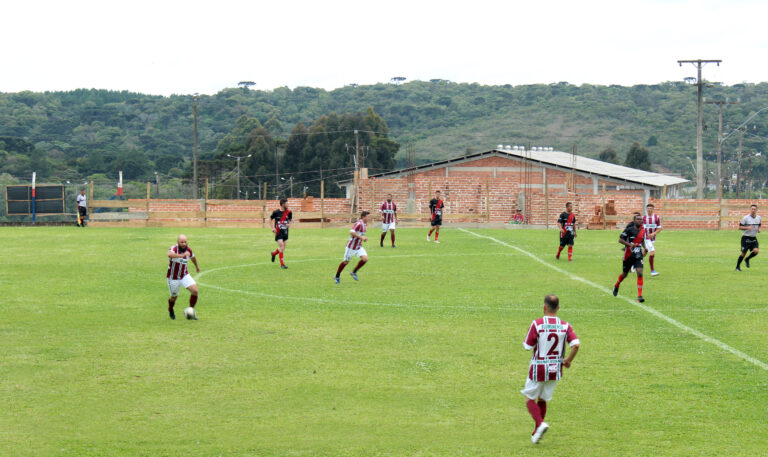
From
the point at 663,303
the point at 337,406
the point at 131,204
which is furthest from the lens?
the point at 131,204

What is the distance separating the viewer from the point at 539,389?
9.38m

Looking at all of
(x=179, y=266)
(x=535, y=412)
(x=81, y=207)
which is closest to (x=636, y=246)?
(x=179, y=266)

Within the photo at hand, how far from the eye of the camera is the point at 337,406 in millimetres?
10719

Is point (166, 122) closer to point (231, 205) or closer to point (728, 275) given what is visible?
point (231, 205)

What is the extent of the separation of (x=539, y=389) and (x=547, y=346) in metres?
0.53

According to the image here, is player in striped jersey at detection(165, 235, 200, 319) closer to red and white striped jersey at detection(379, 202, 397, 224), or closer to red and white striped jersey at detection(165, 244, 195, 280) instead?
red and white striped jersey at detection(165, 244, 195, 280)

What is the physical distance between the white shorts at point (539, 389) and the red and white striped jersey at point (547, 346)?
0.29 feet

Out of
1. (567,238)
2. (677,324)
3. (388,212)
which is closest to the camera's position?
(677,324)

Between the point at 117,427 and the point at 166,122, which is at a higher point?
the point at 166,122

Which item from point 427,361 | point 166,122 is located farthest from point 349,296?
point 166,122

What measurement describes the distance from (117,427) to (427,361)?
5256 mm

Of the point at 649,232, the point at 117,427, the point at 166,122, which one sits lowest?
the point at 117,427

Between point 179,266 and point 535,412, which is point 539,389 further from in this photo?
point 179,266

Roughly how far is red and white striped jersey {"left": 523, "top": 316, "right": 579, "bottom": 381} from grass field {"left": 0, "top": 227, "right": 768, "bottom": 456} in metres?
0.82
